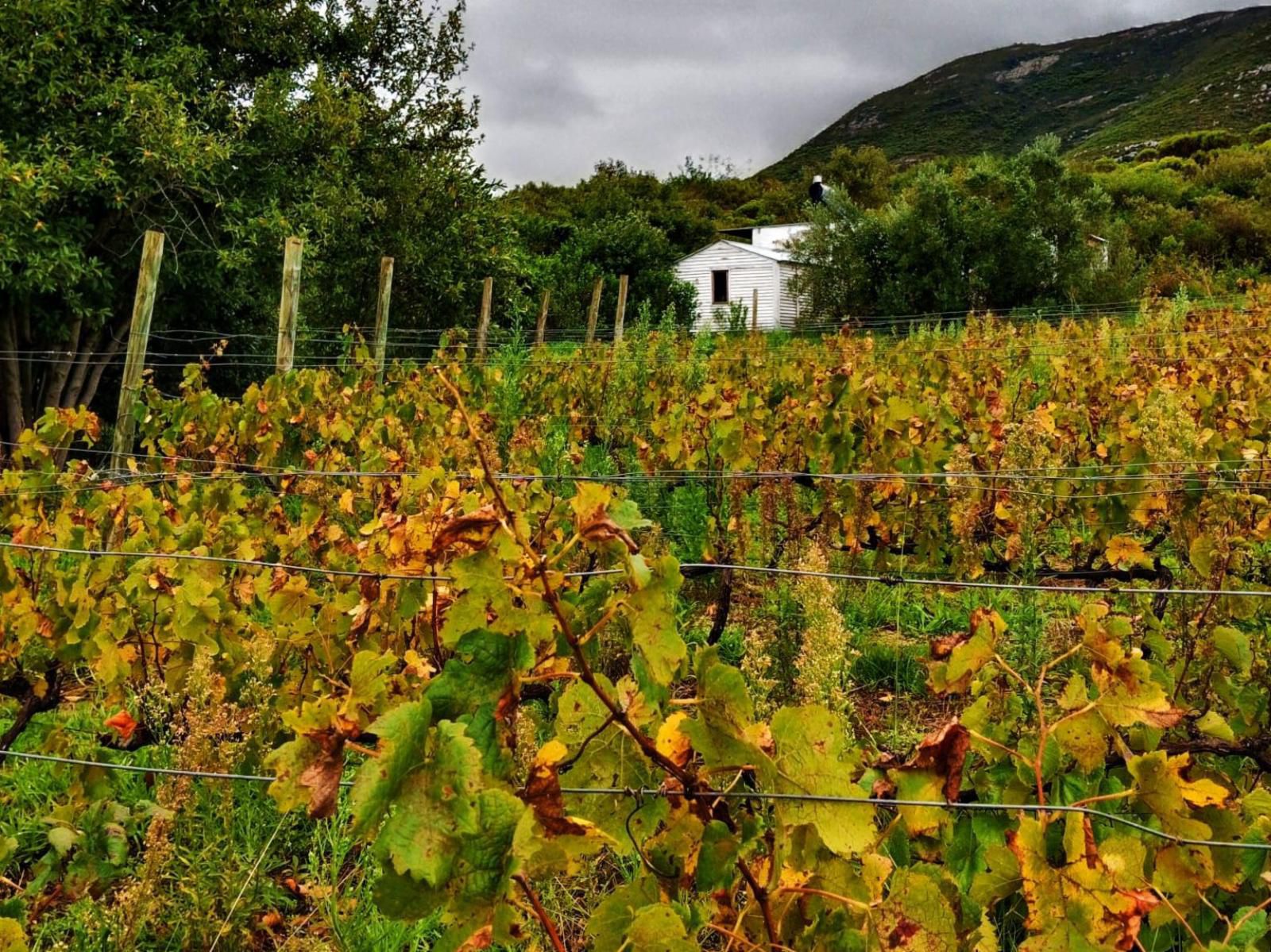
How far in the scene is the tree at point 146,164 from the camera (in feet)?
23.5

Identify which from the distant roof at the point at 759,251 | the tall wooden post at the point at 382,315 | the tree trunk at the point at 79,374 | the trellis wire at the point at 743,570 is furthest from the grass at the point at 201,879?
the distant roof at the point at 759,251

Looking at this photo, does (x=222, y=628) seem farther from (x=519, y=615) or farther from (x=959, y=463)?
(x=959, y=463)

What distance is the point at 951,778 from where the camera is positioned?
1095 mm

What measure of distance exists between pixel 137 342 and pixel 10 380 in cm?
291

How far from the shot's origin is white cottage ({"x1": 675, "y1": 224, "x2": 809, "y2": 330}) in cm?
3294

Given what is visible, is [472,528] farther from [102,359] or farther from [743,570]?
[102,359]

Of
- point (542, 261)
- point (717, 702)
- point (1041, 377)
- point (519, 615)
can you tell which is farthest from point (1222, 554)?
point (542, 261)

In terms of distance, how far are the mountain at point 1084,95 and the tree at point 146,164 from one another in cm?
6463

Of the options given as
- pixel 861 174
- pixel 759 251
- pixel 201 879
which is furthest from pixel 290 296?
pixel 861 174

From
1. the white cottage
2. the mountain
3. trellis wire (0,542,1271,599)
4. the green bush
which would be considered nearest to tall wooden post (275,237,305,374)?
trellis wire (0,542,1271,599)

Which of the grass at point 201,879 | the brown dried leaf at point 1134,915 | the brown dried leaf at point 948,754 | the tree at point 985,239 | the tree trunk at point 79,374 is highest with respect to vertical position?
the tree at point 985,239

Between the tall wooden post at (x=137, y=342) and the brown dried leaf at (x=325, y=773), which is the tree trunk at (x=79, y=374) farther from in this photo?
the brown dried leaf at (x=325, y=773)

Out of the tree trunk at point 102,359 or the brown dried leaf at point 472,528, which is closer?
the brown dried leaf at point 472,528

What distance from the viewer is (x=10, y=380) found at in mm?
7945
